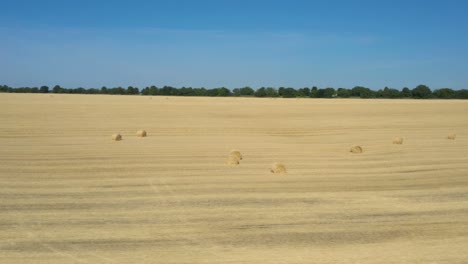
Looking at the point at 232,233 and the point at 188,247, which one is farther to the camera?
the point at 232,233

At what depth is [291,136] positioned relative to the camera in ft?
39.4

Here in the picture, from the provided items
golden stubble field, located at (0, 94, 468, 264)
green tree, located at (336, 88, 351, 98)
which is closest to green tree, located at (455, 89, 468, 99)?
green tree, located at (336, 88, 351, 98)

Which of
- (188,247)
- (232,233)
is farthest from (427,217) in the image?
(188,247)

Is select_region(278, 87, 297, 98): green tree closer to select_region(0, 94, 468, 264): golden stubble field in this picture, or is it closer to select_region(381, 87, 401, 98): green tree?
select_region(381, 87, 401, 98): green tree

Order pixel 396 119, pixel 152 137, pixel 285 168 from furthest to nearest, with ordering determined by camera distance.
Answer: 1. pixel 396 119
2. pixel 152 137
3. pixel 285 168

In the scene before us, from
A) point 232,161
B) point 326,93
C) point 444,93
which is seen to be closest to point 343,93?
point 326,93

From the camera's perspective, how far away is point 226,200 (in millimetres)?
5203

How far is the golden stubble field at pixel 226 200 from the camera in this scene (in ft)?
12.5

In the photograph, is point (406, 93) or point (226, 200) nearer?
point (226, 200)

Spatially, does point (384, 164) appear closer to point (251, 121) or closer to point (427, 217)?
point (427, 217)

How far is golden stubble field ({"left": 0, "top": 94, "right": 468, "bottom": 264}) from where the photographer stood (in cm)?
381

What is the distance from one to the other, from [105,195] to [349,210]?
2340 mm

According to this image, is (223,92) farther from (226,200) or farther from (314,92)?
(226,200)

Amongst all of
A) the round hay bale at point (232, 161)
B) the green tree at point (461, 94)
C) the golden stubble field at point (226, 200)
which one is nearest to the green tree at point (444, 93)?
the green tree at point (461, 94)
